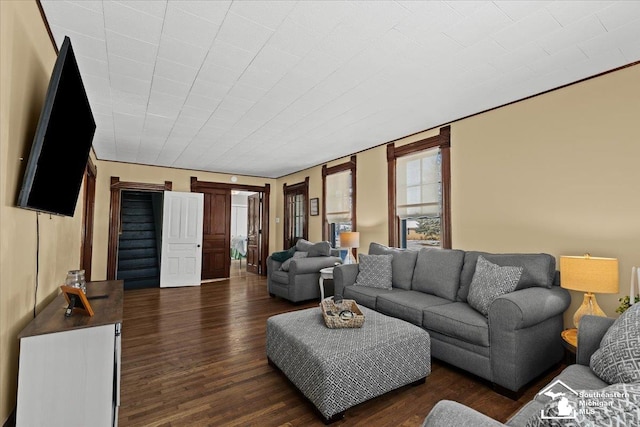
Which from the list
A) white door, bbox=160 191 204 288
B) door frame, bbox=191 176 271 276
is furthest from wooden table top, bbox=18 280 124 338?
door frame, bbox=191 176 271 276

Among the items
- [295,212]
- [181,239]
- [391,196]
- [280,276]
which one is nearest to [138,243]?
[181,239]

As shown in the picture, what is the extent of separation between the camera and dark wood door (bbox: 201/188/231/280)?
7.21 metres

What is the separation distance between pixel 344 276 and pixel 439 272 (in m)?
1.20

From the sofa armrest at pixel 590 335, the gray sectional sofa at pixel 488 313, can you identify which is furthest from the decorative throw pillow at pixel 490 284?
the sofa armrest at pixel 590 335

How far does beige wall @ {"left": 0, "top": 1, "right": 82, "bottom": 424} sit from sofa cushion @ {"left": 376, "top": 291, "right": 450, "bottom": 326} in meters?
2.85

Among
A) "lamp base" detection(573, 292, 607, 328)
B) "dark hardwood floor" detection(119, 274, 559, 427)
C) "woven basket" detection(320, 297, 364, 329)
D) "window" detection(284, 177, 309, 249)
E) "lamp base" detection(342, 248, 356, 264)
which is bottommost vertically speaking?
"dark hardwood floor" detection(119, 274, 559, 427)

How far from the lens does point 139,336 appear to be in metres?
3.48

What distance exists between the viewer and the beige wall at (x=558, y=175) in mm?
2578

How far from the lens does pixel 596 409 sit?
0.63 metres

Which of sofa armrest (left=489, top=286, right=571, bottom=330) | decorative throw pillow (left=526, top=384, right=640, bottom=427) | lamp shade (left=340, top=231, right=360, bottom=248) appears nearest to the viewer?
decorative throw pillow (left=526, top=384, right=640, bottom=427)

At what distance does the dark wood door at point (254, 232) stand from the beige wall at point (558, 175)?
553cm

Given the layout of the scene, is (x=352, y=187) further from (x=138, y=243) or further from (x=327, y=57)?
(x=138, y=243)

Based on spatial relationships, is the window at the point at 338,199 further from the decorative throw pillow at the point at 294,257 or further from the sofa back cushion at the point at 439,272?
the sofa back cushion at the point at 439,272

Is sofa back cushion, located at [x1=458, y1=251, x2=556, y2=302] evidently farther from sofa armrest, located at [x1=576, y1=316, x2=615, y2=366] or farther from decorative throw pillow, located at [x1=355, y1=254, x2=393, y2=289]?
decorative throw pillow, located at [x1=355, y1=254, x2=393, y2=289]
